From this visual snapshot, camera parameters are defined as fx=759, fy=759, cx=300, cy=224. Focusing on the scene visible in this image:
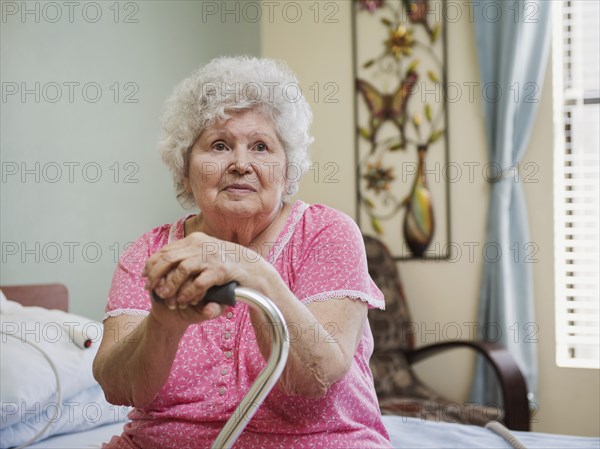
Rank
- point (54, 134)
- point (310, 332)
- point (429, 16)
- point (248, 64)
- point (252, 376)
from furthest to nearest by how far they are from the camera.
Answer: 1. point (429, 16)
2. point (54, 134)
3. point (248, 64)
4. point (252, 376)
5. point (310, 332)

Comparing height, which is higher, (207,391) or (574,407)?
(207,391)

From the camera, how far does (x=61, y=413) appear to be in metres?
1.85

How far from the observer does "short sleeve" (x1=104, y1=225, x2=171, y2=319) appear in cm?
142

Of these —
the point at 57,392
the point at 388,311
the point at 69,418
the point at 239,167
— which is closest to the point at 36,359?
the point at 57,392

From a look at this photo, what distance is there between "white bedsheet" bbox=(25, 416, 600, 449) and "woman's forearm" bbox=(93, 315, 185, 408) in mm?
474

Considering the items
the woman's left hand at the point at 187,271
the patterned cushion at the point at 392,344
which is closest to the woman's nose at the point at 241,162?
the woman's left hand at the point at 187,271

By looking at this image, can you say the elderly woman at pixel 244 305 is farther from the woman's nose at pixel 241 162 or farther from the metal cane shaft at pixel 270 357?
the metal cane shaft at pixel 270 357

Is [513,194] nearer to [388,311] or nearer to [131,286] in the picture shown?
[388,311]

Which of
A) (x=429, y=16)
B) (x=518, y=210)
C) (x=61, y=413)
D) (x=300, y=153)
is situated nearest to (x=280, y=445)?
(x=300, y=153)

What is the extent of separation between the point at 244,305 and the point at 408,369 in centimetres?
195

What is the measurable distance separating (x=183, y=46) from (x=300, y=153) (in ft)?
5.81

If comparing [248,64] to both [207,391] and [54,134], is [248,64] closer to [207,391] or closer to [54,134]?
[207,391]

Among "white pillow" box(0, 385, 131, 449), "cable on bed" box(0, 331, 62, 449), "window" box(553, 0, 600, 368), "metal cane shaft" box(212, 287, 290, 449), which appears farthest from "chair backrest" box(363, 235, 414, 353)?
"metal cane shaft" box(212, 287, 290, 449)

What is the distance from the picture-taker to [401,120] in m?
3.48
